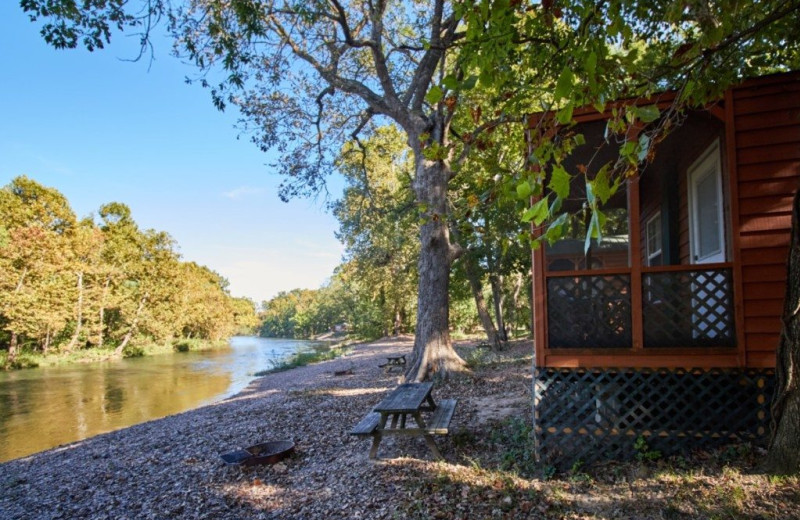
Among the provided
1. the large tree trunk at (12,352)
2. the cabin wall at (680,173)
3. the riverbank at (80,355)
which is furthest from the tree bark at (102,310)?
the cabin wall at (680,173)

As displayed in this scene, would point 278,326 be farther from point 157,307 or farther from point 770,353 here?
point 770,353

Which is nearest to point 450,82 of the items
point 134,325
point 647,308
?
point 647,308

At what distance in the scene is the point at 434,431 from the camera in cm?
444

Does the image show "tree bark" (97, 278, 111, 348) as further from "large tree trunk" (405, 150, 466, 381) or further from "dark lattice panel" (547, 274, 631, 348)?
"dark lattice panel" (547, 274, 631, 348)

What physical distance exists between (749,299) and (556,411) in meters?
2.00

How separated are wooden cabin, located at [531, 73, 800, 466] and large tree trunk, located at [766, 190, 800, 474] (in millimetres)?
637

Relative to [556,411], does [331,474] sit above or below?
below

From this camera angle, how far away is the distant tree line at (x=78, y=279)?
919 inches

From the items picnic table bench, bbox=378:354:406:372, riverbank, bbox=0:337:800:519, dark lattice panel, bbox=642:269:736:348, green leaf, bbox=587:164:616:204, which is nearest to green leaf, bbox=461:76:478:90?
green leaf, bbox=587:164:616:204

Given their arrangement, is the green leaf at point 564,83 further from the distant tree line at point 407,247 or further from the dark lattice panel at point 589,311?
the dark lattice panel at point 589,311

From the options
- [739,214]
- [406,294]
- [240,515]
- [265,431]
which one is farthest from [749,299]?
[406,294]

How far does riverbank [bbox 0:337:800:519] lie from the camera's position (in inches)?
135

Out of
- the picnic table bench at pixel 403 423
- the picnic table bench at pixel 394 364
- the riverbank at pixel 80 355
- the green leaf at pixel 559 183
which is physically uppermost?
the green leaf at pixel 559 183

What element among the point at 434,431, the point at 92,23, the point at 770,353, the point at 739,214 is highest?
the point at 92,23
